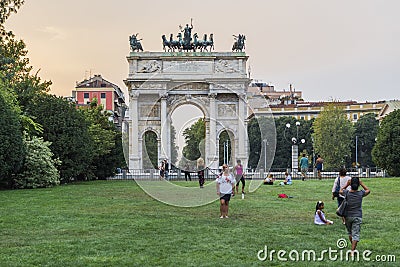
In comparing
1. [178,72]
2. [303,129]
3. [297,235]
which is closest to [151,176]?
[297,235]

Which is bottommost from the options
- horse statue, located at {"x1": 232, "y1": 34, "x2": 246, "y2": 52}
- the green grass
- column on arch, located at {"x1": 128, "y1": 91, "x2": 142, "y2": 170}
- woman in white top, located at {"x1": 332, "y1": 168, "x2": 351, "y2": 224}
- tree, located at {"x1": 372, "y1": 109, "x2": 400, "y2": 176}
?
the green grass

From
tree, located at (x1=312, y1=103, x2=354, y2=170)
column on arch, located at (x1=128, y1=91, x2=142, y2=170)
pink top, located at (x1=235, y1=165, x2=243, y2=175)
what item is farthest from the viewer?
tree, located at (x1=312, y1=103, x2=354, y2=170)

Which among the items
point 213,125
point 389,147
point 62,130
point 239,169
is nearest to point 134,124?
point 213,125

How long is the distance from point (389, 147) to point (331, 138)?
3220cm

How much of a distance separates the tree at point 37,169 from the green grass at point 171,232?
1128 cm

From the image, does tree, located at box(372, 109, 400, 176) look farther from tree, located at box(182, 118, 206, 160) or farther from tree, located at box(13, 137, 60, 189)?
tree, located at box(13, 137, 60, 189)

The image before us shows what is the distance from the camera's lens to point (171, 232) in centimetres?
1573

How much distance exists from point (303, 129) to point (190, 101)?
33.0m

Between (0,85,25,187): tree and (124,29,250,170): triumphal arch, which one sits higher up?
(124,29,250,170): triumphal arch

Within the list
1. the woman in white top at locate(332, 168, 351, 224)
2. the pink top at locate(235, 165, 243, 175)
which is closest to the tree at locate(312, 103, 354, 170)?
the pink top at locate(235, 165, 243, 175)

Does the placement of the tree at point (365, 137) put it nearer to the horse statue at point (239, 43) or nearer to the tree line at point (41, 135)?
the horse statue at point (239, 43)

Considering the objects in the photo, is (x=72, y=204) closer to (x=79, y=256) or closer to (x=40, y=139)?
(x=79, y=256)

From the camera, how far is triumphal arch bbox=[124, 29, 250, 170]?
71062 millimetres

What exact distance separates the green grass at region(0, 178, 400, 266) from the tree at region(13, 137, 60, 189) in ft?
37.0
